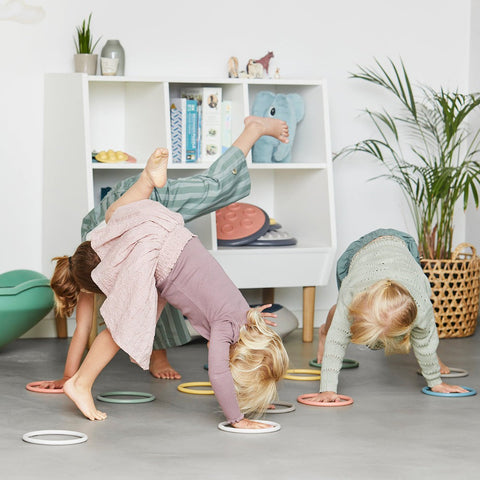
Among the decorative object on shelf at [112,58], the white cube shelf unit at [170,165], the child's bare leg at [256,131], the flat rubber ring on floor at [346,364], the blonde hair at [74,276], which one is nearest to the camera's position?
the blonde hair at [74,276]

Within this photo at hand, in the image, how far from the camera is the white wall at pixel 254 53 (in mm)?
3920

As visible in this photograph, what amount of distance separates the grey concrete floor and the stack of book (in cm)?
107

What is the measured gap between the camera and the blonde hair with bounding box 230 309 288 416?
2383 mm

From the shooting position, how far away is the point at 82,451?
7.09 feet

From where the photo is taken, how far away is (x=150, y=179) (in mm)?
2555

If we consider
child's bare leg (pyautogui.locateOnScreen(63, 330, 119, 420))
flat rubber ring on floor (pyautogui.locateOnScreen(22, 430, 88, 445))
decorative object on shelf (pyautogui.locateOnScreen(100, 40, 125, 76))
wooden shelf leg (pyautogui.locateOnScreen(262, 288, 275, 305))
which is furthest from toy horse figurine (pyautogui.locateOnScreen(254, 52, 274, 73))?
flat rubber ring on floor (pyautogui.locateOnScreen(22, 430, 88, 445))

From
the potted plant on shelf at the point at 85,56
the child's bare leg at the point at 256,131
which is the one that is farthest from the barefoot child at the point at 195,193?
the potted plant on shelf at the point at 85,56

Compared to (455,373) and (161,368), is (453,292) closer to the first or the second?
(455,373)

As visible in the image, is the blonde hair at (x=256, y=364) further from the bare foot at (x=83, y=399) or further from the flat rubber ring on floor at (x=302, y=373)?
the flat rubber ring on floor at (x=302, y=373)

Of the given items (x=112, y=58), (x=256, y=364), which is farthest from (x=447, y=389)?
(x=112, y=58)

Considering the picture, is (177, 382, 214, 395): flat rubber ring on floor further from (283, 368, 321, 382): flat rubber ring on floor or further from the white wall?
the white wall

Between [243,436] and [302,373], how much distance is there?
0.94 meters

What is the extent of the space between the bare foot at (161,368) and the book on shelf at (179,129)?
98 cm

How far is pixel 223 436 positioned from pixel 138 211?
704 mm
